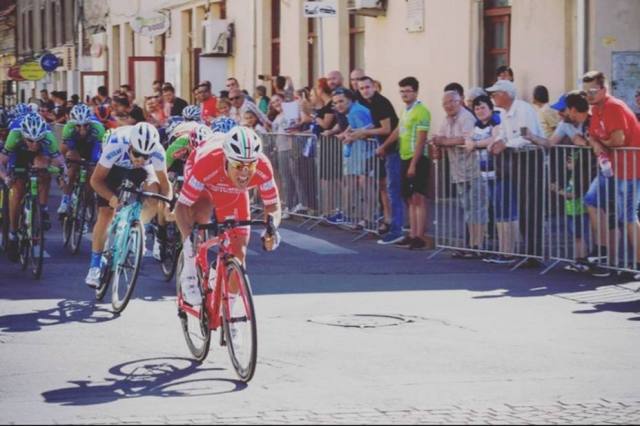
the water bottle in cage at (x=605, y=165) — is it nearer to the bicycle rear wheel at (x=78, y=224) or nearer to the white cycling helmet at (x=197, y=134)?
the white cycling helmet at (x=197, y=134)

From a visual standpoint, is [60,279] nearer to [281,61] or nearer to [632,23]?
[632,23]

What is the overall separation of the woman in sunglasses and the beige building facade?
812 centimetres

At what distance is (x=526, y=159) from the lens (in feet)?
50.1

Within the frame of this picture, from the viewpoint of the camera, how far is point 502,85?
51.6 ft

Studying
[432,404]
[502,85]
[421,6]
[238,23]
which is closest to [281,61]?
[238,23]

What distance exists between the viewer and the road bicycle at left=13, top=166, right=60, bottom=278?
14625mm

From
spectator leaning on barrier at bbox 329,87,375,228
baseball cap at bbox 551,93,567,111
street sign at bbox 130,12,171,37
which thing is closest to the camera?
baseball cap at bbox 551,93,567,111

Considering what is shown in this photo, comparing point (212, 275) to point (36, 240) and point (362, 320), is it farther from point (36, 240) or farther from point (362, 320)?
point (36, 240)

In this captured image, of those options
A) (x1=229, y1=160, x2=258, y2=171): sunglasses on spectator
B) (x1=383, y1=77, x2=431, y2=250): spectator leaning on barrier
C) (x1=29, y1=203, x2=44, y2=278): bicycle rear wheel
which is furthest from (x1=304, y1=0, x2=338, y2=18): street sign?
(x1=229, y1=160, x2=258, y2=171): sunglasses on spectator

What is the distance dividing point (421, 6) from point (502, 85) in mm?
9484

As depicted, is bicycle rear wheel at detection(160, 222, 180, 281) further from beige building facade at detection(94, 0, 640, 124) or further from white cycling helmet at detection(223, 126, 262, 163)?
beige building facade at detection(94, 0, 640, 124)

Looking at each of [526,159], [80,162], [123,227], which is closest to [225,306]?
[123,227]

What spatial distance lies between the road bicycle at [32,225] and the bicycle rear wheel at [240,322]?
17.5ft

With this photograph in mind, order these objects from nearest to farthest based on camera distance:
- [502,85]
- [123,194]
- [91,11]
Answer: [123,194] → [502,85] → [91,11]
